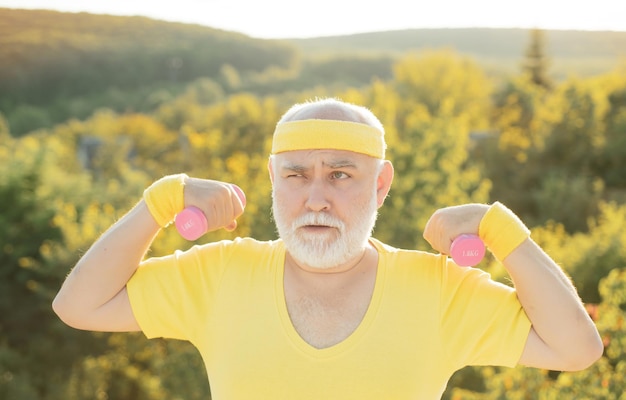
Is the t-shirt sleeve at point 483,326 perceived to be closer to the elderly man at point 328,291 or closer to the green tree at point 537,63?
the elderly man at point 328,291

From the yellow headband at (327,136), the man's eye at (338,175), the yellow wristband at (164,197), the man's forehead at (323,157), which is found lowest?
the yellow wristband at (164,197)

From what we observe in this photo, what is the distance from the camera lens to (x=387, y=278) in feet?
9.92

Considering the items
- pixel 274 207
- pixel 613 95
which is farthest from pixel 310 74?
pixel 274 207

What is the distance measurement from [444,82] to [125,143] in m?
22.8

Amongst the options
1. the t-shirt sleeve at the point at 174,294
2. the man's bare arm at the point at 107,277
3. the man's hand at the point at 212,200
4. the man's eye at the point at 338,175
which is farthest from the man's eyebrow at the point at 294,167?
the man's bare arm at the point at 107,277

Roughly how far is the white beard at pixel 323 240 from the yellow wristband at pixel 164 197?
412 mm

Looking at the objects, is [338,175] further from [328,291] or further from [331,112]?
[328,291]

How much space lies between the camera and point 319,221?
2.97 meters

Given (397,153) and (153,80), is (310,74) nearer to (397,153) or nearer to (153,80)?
(153,80)

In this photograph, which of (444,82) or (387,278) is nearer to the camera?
(387,278)

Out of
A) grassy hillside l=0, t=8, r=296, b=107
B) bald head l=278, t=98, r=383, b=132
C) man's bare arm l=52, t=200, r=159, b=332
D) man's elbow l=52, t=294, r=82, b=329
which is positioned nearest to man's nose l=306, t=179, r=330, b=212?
bald head l=278, t=98, r=383, b=132

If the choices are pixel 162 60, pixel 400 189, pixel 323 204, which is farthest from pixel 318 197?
pixel 162 60

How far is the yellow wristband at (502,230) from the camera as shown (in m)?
2.86

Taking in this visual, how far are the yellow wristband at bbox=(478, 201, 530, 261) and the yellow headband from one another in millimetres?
525
